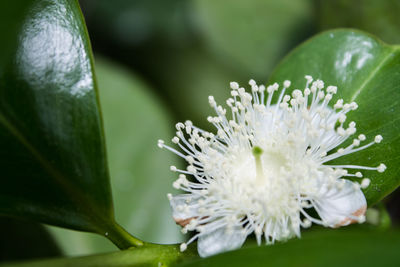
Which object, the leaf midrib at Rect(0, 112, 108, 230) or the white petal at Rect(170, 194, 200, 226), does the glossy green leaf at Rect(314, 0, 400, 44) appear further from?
the leaf midrib at Rect(0, 112, 108, 230)

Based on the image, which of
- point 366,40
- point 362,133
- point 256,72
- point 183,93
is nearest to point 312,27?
point 256,72

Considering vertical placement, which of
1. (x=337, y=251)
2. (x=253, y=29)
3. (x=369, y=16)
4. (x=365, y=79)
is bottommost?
(x=337, y=251)

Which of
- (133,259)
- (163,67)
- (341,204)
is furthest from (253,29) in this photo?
(133,259)

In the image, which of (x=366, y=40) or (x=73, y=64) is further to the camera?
(x=366, y=40)

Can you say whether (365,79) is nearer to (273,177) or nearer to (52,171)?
(273,177)

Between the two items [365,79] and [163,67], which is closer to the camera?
[365,79]

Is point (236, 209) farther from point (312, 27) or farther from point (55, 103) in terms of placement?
point (312, 27)
